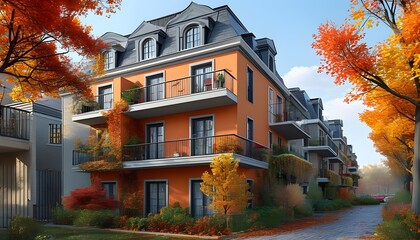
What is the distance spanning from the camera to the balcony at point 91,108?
73.1 feet

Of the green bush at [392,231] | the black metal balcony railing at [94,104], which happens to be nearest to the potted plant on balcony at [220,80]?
the black metal balcony railing at [94,104]

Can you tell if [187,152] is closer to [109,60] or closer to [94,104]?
[94,104]

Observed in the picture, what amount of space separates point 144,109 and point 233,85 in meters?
4.93

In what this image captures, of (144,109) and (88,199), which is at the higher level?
(144,109)

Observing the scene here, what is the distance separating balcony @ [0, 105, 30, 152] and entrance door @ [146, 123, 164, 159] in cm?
614

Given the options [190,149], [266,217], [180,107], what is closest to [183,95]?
[180,107]

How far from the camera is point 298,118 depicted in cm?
2691

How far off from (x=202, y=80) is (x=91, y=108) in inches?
301

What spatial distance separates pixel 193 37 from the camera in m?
21.0

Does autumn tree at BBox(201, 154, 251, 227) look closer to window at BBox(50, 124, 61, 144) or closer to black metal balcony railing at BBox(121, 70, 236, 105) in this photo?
black metal balcony railing at BBox(121, 70, 236, 105)

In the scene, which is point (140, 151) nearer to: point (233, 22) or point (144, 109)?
point (144, 109)

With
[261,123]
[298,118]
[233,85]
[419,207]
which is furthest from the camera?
[298,118]

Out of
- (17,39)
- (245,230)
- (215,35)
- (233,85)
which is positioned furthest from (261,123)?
(17,39)

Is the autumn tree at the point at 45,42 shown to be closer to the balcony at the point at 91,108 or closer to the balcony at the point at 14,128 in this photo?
the balcony at the point at 14,128
